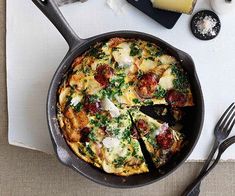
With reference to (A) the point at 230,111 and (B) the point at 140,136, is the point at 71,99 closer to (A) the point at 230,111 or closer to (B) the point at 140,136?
(B) the point at 140,136

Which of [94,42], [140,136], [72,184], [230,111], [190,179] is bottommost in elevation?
[72,184]

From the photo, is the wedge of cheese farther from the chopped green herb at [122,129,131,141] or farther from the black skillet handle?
the chopped green herb at [122,129,131,141]

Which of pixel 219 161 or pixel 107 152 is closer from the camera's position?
pixel 107 152

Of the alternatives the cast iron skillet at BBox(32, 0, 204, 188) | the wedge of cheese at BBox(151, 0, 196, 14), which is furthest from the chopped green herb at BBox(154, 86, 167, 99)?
the wedge of cheese at BBox(151, 0, 196, 14)

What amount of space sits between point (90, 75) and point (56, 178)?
1.85 ft

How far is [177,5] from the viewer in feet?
7.65

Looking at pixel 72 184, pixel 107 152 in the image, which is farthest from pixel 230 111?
pixel 72 184

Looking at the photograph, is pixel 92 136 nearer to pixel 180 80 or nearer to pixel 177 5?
pixel 180 80

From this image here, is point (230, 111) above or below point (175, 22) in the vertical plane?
below

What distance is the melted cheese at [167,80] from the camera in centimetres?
226

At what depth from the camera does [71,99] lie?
2295 millimetres

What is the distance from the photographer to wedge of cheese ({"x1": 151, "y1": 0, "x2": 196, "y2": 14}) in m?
2.32

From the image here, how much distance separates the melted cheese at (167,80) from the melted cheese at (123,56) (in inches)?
5.9

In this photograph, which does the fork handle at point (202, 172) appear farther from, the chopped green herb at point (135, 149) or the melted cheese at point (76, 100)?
the melted cheese at point (76, 100)
